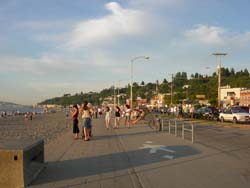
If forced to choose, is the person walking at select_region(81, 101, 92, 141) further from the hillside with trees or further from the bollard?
the hillside with trees

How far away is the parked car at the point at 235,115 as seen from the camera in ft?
129

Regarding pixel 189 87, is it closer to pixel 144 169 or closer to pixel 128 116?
pixel 128 116

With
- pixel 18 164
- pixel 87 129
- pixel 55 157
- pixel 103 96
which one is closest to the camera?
pixel 18 164

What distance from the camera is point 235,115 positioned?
40375 mm

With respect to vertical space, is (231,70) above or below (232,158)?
above

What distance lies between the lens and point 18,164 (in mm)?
7816

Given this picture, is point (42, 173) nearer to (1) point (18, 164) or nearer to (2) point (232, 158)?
(1) point (18, 164)

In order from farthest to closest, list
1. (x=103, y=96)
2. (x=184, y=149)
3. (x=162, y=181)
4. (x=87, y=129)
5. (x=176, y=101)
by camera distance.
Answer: (x=103, y=96), (x=176, y=101), (x=87, y=129), (x=184, y=149), (x=162, y=181)

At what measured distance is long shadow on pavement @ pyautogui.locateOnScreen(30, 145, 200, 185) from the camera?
9.18 m

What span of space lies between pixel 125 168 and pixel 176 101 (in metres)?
94.5

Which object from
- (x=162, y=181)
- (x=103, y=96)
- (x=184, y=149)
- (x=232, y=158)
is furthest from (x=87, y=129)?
(x=103, y=96)

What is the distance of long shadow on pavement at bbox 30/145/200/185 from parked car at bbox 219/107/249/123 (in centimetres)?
2630

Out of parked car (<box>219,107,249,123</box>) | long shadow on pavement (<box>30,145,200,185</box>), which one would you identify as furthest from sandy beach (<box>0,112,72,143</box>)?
parked car (<box>219,107,249,123</box>)

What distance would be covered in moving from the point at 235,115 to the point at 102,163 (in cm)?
3159
